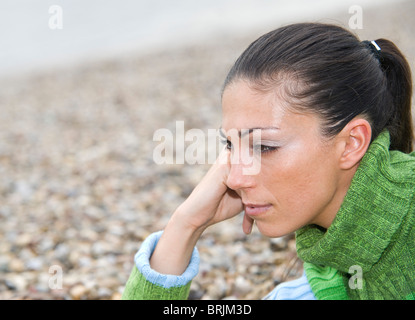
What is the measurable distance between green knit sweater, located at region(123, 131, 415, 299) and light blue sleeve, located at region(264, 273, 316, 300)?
0.46 metres

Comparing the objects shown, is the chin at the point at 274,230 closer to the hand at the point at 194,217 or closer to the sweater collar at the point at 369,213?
the sweater collar at the point at 369,213

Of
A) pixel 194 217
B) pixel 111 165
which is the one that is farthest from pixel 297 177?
pixel 111 165

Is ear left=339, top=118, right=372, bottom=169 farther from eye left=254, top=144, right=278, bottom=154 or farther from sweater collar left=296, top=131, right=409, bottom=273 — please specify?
eye left=254, top=144, right=278, bottom=154

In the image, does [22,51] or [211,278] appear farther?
[22,51]

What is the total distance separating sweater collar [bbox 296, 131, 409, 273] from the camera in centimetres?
222

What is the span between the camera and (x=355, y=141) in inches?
90.2

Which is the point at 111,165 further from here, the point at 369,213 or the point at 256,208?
the point at 369,213

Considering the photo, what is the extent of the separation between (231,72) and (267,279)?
6.10 ft

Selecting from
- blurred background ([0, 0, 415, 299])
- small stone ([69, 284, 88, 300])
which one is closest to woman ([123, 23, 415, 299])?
blurred background ([0, 0, 415, 299])

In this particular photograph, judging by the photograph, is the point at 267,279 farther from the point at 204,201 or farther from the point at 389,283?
the point at 389,283

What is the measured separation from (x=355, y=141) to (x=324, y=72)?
14.6 inches

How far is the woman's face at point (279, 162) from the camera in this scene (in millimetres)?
2191

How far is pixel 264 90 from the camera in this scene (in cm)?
225
